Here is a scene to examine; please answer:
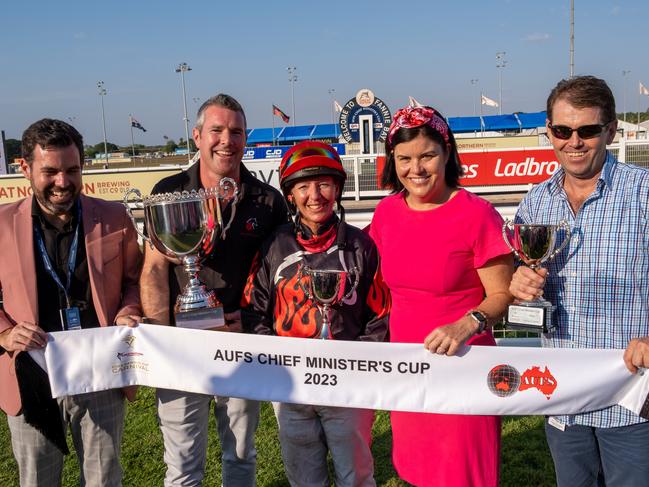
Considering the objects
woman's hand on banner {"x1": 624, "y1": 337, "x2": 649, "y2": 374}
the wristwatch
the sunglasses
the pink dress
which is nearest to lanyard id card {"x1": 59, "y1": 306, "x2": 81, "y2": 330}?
the pink dress

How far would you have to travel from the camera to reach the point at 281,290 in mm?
2701

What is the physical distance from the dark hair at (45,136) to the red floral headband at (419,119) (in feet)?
5.19

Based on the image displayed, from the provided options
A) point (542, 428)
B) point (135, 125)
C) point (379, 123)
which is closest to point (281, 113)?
point (135, 125)

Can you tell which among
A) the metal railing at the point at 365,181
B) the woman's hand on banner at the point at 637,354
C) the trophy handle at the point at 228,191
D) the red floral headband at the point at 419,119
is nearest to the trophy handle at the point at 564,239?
the woman's hand on banner at the point at 637,354

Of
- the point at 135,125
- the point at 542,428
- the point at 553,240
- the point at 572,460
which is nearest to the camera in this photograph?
the point at 553,240

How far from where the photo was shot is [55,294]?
9.21 ft

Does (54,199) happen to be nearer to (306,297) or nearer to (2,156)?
(306,297)

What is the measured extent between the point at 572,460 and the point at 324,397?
114 cm

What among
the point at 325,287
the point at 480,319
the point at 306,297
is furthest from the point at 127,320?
the point at 480,319

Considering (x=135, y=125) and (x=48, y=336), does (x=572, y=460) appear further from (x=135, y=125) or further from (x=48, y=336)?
(x=135, y=125)

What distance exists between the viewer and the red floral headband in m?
2.45

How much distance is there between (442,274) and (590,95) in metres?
0.95

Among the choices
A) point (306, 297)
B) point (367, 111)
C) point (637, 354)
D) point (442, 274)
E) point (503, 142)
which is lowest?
point (637, 354)

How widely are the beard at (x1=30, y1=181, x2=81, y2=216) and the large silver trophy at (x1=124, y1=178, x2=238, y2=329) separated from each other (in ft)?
0.87
